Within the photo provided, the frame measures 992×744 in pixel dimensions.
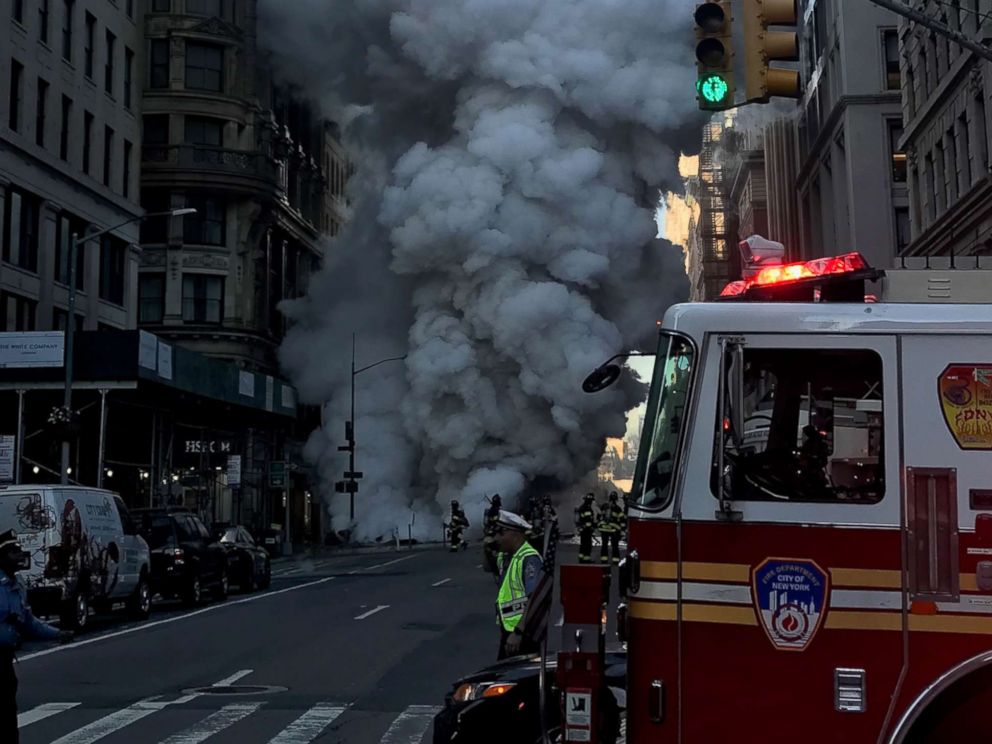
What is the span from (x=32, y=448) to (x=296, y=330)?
21.8 meters

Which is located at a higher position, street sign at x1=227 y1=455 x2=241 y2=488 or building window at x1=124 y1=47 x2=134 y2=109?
building window at x1=124 y1=47 x2=134 y2=109

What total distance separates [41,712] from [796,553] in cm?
778

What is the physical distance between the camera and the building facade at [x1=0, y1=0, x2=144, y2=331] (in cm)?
3459

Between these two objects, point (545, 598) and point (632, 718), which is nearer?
point (632, 718)

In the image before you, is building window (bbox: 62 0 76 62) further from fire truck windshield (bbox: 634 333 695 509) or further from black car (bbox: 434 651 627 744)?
fire truck windshield (bbox: 634 333 695 509)

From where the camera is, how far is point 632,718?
5.40m

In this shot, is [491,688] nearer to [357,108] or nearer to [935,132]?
[935,132]

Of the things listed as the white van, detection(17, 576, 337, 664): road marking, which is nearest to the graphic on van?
detection(17, 576, 337, 664): road marking

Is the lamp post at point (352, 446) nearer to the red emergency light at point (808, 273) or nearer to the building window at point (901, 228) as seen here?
the building window at point (901, 228)

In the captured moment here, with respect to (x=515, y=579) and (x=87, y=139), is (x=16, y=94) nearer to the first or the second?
(x=87, y=139)

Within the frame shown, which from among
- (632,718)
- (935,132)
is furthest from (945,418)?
(935,132)

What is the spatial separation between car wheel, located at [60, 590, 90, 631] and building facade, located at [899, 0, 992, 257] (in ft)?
61.8

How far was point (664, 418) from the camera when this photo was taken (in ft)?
18.6

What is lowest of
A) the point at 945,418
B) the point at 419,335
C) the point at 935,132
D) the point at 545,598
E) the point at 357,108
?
the point at 545,598
